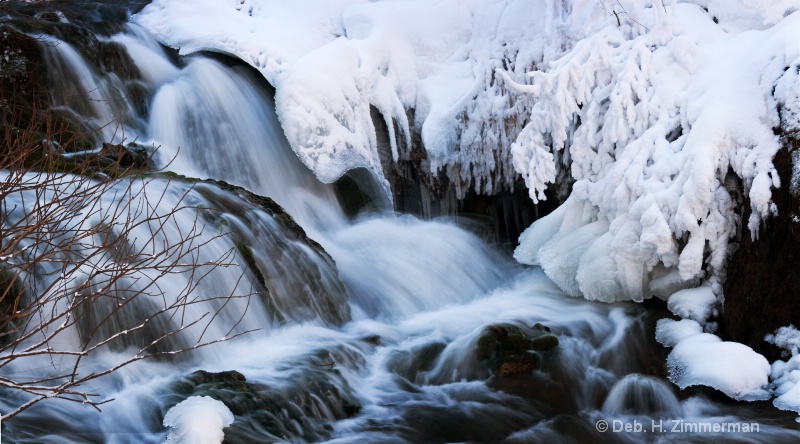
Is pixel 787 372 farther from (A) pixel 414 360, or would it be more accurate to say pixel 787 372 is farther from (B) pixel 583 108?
(B) pixel 583 108

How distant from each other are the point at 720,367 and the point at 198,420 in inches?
130

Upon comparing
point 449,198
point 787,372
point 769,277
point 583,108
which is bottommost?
point 787,372

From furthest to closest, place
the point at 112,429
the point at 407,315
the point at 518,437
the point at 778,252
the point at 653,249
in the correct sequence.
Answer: the point at 407,315 → the point at 653,249 → the point at 778,252 → the point at 518,437 → the point at 112,429

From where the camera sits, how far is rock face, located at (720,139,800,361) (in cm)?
549

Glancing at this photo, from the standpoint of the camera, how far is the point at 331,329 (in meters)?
6.15

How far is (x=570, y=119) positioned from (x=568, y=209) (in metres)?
0.78

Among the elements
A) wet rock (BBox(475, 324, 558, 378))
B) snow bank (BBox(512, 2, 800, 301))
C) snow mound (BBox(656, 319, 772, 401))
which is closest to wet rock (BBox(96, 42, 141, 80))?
snow bank (BBox(512, 2, 800, 301))

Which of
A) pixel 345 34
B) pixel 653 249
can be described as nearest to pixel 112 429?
pixel 653 249

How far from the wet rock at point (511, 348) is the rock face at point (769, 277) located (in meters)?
1.30

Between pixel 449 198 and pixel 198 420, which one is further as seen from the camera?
pixel 449 198

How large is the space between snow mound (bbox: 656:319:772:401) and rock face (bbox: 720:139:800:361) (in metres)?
0.22

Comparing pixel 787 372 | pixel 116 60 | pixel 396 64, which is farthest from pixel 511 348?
pixel 116 60

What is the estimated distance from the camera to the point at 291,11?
360 inches

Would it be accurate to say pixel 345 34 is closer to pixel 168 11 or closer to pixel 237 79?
pixel 237 79
